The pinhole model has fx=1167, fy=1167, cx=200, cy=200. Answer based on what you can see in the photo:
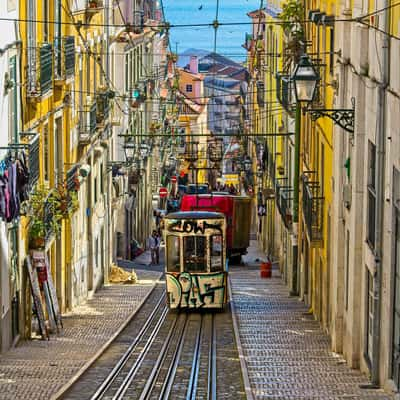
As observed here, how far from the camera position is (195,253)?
2748 cm

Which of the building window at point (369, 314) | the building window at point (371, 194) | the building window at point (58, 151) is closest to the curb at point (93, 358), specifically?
the building window at point (58, 151)

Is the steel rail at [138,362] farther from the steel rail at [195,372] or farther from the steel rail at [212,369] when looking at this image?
the steel rail at [212,369]

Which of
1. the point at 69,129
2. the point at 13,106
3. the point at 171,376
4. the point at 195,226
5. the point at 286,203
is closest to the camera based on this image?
the point at 171,376

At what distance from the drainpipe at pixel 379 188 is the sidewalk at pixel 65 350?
4.44 meters

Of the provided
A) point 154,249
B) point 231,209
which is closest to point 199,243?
point 231,209

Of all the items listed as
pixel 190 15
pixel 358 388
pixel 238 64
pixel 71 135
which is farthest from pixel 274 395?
pixel 238 64

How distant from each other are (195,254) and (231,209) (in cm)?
1472

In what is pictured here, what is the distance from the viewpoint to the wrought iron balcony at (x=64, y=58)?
83.0ft

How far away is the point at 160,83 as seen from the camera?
72.1 metres

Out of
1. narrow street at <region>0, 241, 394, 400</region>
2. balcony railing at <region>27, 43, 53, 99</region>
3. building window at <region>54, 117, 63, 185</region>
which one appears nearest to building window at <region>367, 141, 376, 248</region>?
narrow street at <region>0, 241, 394, 400</region>

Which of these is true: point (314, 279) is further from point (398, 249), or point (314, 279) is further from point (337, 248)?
point (398, 249)

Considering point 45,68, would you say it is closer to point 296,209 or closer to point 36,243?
point 36,243

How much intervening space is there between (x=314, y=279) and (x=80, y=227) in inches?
285

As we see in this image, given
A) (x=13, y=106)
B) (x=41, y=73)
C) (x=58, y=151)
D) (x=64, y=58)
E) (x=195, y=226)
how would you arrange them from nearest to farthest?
(x=13, y=106) < (x=41, y=73) < (x=64, y=58) < (x=195, y=226) < (x=58, y=151)
